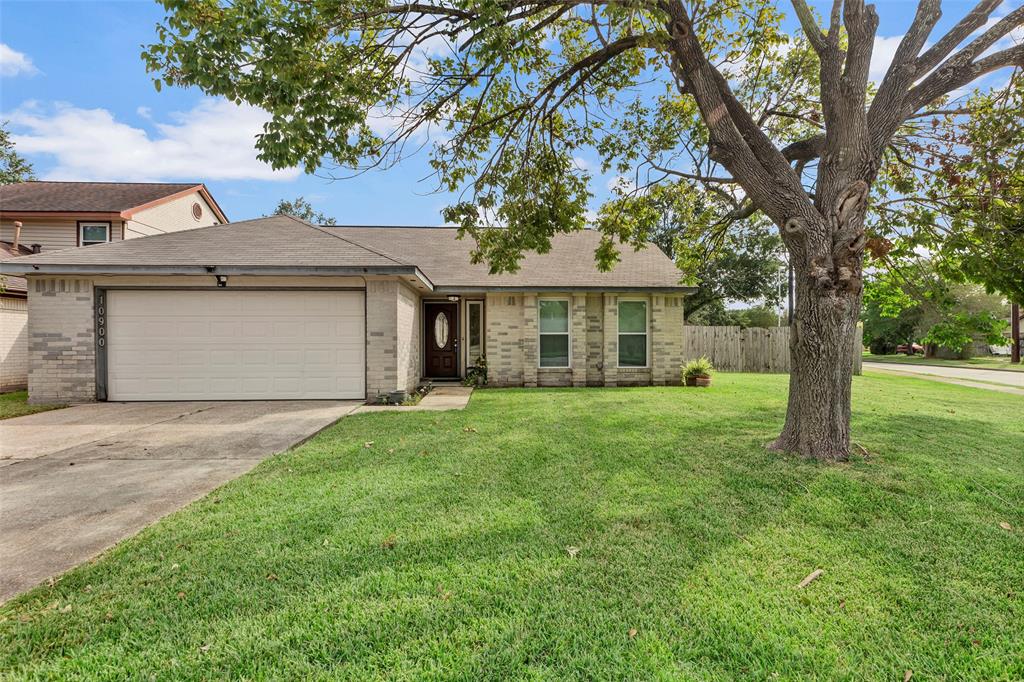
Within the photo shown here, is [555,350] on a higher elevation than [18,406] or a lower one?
higher

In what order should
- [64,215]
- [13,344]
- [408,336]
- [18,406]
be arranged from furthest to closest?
[64,215] → [13,344] → [408,336] → [18,406]

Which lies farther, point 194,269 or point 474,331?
point 474,331

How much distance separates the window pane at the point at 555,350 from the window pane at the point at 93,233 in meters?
15.2

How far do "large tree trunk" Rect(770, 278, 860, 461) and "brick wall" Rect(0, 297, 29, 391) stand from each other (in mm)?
15805

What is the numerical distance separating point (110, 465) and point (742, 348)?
1894 centimetres

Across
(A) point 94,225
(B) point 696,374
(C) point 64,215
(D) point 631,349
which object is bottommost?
(B) point 696,374

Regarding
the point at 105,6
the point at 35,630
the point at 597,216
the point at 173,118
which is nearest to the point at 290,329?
the point at 173,118

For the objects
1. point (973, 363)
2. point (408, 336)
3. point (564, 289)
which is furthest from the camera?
point (973, 363)

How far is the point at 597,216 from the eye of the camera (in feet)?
33.1

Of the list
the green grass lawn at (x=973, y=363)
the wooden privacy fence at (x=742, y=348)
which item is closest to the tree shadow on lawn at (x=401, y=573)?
the wooden privacy fence at (x=742, y=348)

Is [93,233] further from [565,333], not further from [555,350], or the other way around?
[565,333]

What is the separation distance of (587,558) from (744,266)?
29412mm

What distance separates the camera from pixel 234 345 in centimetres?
971

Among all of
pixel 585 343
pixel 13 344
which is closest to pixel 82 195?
pixel 13 344
